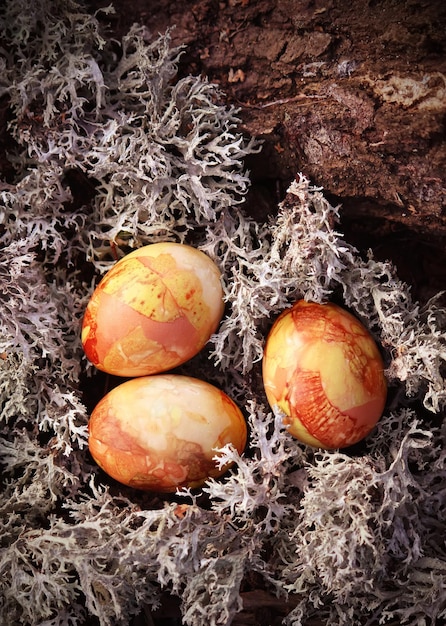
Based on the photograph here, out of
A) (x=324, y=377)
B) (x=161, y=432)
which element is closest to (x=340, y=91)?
(x=324, y=377)

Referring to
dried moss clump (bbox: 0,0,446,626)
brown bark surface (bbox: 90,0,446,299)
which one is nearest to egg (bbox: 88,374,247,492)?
dried moss clump (bbox: 0,0,446,626)

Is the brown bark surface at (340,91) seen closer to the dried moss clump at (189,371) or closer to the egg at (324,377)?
the dried moss clump at (189,371)

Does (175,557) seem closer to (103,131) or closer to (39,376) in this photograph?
(39,376)

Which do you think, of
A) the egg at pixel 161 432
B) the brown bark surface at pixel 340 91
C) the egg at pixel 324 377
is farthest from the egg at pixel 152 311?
the brown bark surface at pixel 340 91

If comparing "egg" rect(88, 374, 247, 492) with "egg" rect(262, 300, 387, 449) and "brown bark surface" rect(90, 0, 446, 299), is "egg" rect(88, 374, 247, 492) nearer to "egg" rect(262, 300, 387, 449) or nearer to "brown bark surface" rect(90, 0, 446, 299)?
"egg" rect(262, 300, 387, 449)

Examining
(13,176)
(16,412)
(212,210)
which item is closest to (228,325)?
(212,210)

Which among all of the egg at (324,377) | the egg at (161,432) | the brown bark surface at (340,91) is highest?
the brown bark surface at (340,91)
